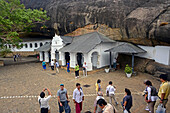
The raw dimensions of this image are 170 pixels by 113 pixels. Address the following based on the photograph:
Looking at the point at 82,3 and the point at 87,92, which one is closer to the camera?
the point at 87,92

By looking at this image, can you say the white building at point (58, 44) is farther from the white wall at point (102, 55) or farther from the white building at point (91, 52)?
the white wall at point (102, 55)

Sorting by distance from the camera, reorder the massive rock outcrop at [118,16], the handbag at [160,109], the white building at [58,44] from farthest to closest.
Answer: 1. the white building at [58,44]
2. the massive rock outcrop at [118,16]
3. the handbag at [160,109]

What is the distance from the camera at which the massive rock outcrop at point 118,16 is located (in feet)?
44.1

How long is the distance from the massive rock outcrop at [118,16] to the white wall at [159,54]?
1201 millimetres

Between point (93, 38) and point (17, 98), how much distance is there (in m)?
12.9

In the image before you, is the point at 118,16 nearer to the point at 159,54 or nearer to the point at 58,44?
the point at 159,54

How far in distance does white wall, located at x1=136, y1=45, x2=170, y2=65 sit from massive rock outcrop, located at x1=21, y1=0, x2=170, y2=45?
47.3 inches

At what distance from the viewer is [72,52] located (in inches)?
693

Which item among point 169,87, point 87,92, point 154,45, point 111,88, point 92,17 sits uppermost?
point 92,17

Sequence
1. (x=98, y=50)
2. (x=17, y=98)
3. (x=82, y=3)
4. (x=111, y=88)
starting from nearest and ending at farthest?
(x=111, y=88) < (x=17, y=98) < (x=98, y=50) < (x=82, y=3)

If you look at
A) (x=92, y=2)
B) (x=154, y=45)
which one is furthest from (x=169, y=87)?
(x=92, y=2)

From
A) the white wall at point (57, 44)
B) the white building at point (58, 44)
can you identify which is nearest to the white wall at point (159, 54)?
the white building at point (58, 44)

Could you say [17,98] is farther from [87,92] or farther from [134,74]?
[134,74]

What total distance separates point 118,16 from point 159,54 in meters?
7.53
